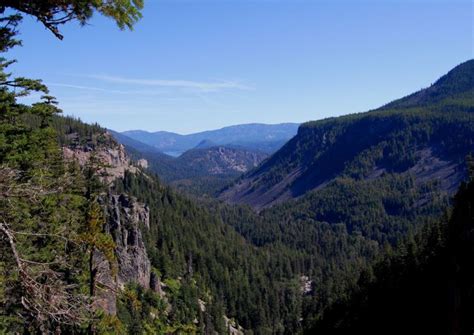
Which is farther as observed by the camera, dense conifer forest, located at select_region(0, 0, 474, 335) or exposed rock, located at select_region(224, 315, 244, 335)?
exposed rock, located at select_region(224, 315, 244, 335)

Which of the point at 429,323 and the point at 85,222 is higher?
the point at 85,222

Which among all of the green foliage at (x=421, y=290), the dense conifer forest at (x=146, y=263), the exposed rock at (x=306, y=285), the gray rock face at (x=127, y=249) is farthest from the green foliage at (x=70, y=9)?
the exposed rock at (x=306, y=285)

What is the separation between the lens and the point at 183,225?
160m

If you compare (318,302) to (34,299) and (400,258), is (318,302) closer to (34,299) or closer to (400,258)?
(400,258)

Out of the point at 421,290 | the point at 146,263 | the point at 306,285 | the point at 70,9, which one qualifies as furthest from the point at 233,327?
the point at 70,9

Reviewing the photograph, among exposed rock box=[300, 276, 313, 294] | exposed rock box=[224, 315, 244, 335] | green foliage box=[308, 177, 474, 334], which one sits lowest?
exposed rock box=[300, 276, 313, 294]

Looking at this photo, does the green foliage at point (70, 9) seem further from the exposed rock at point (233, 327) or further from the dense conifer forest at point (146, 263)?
the exposed rock at point (233, 327)

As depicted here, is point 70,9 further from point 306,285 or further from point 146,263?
point 306,285

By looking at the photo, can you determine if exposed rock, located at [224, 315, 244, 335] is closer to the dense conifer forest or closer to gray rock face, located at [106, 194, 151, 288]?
the dense conifer forest

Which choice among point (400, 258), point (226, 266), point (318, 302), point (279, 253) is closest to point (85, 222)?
point (400, 258)

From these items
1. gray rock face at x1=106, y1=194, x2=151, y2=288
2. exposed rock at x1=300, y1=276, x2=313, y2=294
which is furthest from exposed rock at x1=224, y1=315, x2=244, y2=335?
exposed rock at x1=300, y1=276, x2=313, y2=294

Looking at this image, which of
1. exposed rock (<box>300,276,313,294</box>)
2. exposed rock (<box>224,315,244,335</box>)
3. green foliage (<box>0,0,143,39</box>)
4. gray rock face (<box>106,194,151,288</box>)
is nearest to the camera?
green foliage (<box>0,0,143,39</box>)

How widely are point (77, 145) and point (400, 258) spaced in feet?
387

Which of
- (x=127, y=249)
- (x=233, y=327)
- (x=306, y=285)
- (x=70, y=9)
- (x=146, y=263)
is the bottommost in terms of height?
(x=306, y=285)
